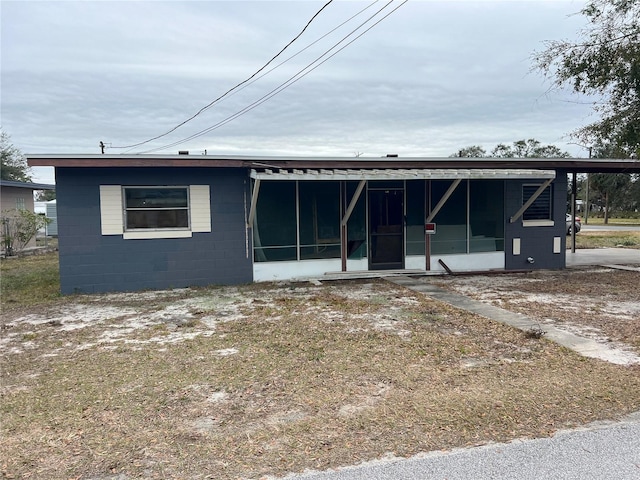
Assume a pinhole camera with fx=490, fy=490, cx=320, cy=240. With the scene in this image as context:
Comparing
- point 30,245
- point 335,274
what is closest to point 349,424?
point 335,274

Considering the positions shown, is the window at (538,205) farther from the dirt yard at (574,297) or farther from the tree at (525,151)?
the tree at (525,151)

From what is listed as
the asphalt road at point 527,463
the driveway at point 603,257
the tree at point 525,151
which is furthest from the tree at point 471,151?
the asphalt road at point 527,463

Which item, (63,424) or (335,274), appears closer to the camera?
(63,424)

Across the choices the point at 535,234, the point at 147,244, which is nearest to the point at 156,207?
the point at 147,244

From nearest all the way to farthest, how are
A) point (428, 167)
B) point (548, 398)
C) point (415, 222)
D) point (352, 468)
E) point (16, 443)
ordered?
point (352, 468) < point (16, 443) < point (548, 398) < point (428, 167) < point (415, 222)

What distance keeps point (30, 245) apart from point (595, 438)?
2220 centimetres

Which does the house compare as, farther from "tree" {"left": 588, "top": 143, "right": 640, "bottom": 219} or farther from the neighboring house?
"tree" {"left": 588, "top": 143, "right": 640, "bottom": 219}

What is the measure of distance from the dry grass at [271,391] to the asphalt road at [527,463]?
0.13 metres

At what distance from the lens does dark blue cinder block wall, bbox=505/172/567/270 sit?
40.3 feet

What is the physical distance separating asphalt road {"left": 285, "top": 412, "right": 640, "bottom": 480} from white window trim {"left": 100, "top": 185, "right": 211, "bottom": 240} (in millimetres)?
7976

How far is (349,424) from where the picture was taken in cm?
364

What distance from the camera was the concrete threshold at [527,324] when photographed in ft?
17.2

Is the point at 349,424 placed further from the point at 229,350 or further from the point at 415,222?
the point at 415,222

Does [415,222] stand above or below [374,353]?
above
